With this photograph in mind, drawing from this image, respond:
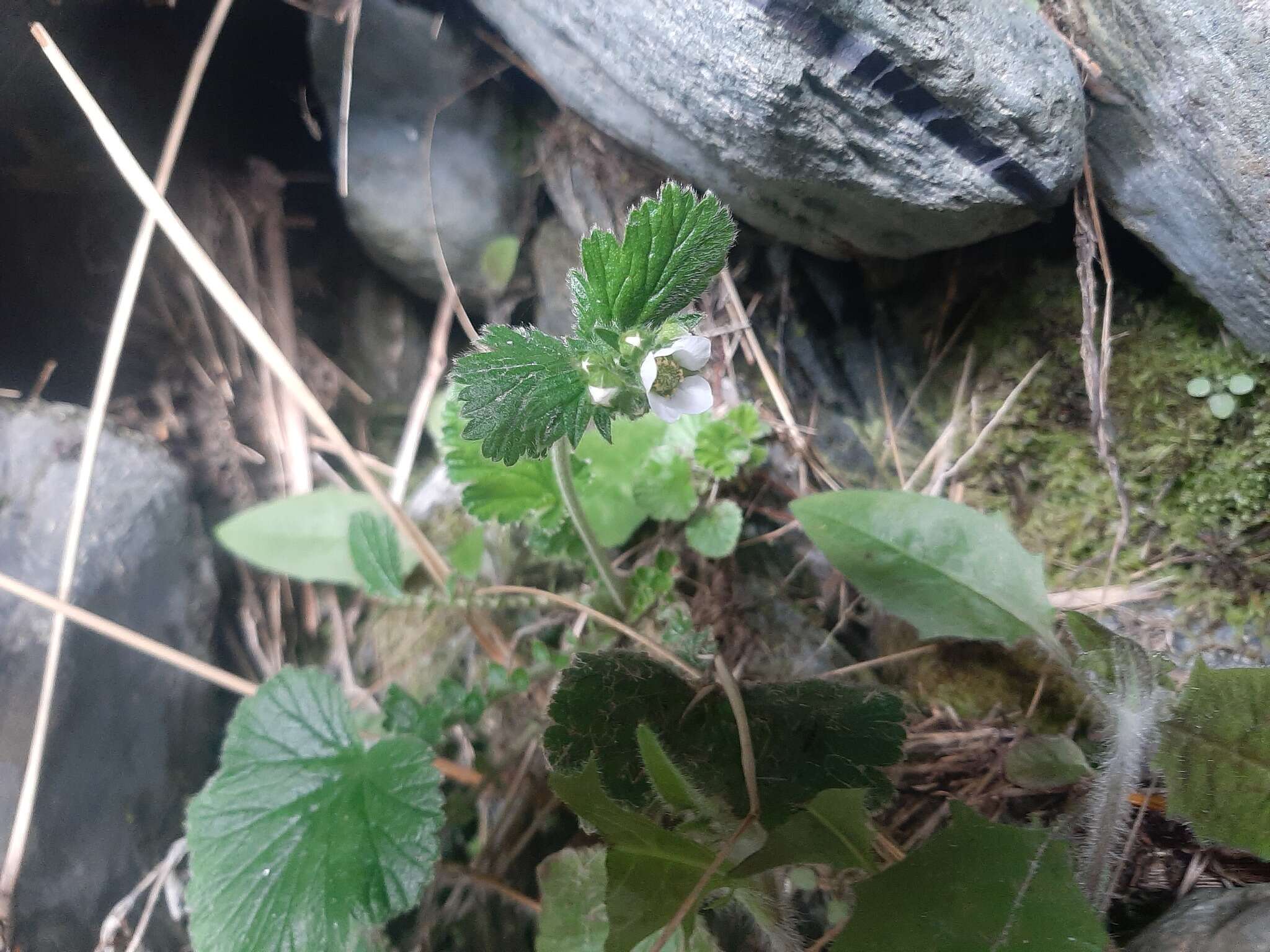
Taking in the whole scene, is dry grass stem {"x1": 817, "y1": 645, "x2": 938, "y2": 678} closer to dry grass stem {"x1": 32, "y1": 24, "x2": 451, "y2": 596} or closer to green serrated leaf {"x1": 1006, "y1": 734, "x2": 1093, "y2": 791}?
green serrated leaf {"x1": 1006, "y1": 734, "x2": 1093, "y2": 791}

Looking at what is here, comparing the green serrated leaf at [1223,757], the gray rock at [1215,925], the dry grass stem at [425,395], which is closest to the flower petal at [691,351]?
the green serrated leaf at [1223,757]

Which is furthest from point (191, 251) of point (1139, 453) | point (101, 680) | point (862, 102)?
point (1139, 453)

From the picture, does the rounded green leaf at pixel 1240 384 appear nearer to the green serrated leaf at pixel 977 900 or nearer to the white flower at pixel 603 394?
the green serrated leaf at pixel 977 900

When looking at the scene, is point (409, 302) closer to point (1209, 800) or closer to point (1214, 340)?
point (1214, 340)

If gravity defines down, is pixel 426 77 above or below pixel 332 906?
above

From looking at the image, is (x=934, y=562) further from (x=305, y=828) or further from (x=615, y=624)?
(x=305, y=828)

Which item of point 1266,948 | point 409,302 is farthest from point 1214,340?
point 409,302
